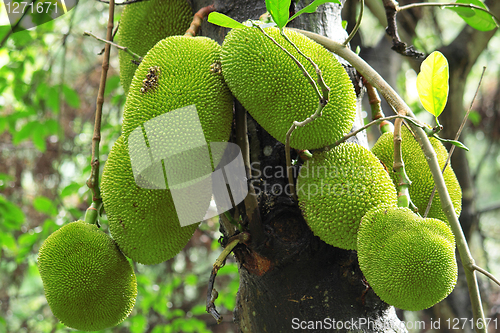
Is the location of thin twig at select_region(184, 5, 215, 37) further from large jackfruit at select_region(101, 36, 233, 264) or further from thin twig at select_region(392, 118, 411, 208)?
thin twig at select_region(392, 118, 411, 208)

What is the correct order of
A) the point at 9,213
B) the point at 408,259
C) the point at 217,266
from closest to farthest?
the point at 408,259
the point at 217,266
the point at 9,213

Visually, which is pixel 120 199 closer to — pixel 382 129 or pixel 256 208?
pixel 256 208

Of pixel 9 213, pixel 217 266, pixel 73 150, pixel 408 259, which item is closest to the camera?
pixel 408 259

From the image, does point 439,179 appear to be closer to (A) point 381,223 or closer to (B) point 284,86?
(A) point 381,223

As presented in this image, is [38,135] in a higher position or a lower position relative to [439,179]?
lower

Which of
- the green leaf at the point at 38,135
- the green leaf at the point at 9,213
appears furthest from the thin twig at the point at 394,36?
the green leaf at the point at 38,135

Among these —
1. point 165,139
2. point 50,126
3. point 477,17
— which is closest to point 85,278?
point 165,139

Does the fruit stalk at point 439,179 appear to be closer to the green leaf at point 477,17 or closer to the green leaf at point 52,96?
the green leaf at point 477,17
